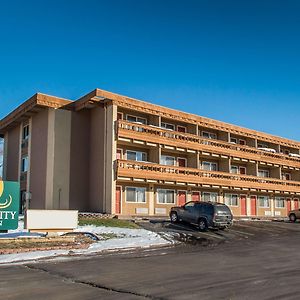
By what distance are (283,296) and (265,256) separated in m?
7.73

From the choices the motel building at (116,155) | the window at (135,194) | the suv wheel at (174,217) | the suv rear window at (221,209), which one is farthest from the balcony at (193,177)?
the suv rear window at (221,209)

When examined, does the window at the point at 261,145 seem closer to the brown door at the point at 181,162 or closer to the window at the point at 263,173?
the window at the point at 263,173

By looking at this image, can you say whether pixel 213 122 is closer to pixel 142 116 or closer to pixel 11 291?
pixel 142 116

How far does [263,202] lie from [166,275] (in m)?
37.3

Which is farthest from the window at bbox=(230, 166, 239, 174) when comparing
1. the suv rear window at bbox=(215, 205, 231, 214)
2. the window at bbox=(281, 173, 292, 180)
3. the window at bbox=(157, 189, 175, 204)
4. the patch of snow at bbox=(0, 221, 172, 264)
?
the patch of snow at bbox=(0, 221, 172, 264)

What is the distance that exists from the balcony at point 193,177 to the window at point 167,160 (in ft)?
6.39

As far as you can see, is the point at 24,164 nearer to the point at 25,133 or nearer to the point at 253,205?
the point at 25,133

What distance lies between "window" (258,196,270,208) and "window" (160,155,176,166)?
12509mm

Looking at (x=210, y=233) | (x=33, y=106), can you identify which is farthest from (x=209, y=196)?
(x=33, y=106)

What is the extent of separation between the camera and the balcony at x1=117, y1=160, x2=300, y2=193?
3303cm

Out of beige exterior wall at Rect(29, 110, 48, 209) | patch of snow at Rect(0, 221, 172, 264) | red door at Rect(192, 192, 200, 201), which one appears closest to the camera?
patch of snow at Rect(0, 221, 172, 264)

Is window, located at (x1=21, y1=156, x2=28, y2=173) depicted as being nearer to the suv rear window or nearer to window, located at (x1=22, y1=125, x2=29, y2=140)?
→ window, located at (x1=22, y1=125, x2=29, y2=140)

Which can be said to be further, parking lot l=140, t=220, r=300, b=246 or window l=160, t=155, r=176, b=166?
window l=160, t=155, r=176, b=166

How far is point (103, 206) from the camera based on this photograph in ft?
108
